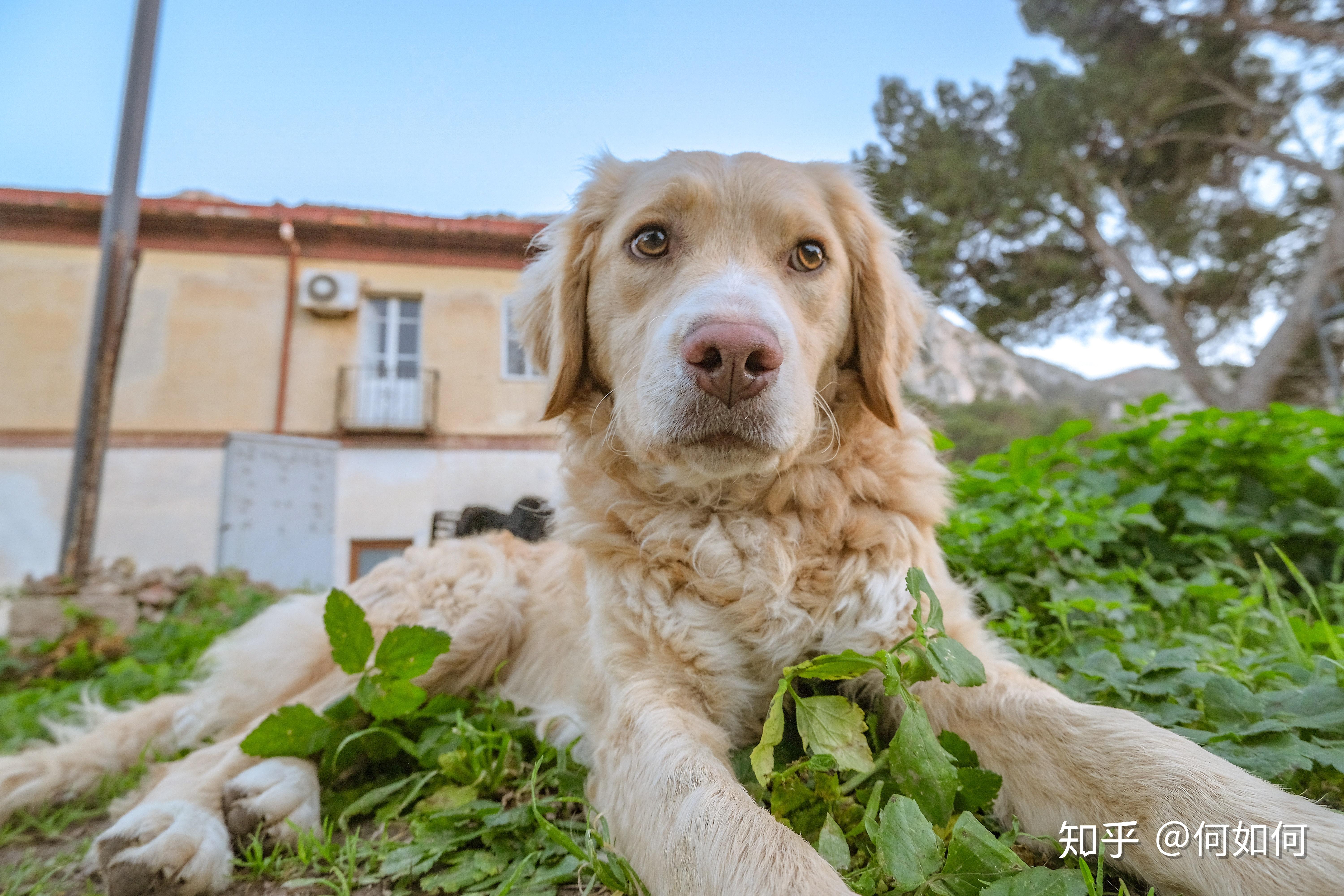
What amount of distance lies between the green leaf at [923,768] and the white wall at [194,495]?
8.03m

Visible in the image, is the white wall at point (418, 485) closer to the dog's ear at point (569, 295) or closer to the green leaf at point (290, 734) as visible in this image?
the dog's ear at point (569, 295)

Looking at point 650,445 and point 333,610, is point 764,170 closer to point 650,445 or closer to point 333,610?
point 650,445

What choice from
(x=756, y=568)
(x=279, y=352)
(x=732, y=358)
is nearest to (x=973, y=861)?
(x=756, y=568)

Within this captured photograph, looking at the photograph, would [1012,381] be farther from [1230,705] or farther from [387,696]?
[387,696]

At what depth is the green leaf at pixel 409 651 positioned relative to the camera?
194cm

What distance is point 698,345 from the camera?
59.5 inches

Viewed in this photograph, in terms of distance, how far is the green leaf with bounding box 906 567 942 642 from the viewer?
1268 millimetres

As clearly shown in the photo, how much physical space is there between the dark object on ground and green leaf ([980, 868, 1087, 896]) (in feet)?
10.1

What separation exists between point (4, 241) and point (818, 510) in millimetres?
14316

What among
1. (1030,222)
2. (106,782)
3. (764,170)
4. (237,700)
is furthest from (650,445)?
(1030,222)

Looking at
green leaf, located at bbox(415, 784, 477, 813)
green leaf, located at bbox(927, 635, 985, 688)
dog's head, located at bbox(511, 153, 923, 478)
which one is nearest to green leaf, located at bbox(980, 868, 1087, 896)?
green leaf, located at bbox(927, 635, 985, 688)

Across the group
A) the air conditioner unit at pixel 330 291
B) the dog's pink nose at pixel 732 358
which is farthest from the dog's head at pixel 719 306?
the air conditioner unit at pixel 330 291

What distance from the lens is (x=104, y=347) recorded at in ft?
17.8

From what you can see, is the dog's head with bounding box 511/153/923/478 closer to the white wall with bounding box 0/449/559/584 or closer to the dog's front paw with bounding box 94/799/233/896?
the dog's front paw with bounding box 94/799/233/896
